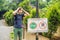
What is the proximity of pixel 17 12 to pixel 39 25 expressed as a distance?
1732 millimetres

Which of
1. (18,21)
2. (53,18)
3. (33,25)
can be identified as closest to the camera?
(33,25)

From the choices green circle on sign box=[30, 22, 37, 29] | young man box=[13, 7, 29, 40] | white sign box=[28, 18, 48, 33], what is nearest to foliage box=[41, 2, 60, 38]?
young man box=[13, 7, 29, 40]

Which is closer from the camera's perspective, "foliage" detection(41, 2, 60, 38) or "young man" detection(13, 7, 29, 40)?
"young man" detection(13, 7, 29, 40)

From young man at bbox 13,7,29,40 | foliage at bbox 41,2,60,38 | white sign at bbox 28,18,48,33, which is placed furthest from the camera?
foliage at bbox 41,2,60,38

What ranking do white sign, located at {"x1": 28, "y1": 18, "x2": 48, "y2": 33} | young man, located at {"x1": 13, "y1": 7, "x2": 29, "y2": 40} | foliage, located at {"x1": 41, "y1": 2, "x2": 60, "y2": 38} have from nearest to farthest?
white sign, located at {"x1": 28, "y1": 18, "x2": 48, "y2": 33} < young man, located at {"x1": 13, "y1": 7, "x2": 29, "y2": 40} < foliage, located at {"x1": 41, "y1": 2, "x2": 60, "y2": 38}

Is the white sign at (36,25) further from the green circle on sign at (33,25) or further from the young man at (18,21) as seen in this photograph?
the young man at (18,21)

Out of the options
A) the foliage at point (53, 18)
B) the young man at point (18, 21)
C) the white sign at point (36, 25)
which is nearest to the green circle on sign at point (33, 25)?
the white sign at point (36, 25)

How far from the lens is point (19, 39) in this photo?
8.20m

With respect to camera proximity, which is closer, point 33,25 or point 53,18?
point 33,25

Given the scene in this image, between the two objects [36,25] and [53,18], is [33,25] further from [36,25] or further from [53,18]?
[53,18]

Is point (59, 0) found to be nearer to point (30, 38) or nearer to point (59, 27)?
point (59, 27)

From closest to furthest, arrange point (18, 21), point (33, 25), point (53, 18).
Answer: point (33, 25) → point (18, 21) → point (53, 18)

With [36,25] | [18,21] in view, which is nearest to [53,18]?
[18,21]

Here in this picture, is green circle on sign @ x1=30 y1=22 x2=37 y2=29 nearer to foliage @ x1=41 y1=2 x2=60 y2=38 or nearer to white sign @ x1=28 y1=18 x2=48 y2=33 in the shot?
Answer: white sign @ x1=28 y1=18 x2=48 y2=33
